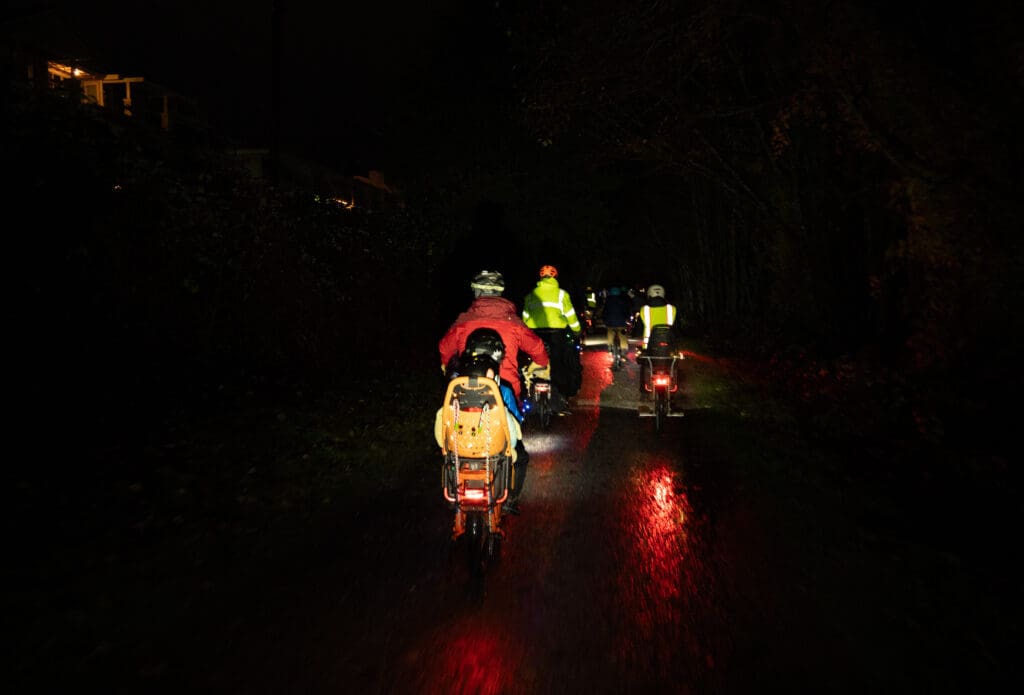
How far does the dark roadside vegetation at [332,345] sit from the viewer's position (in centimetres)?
626

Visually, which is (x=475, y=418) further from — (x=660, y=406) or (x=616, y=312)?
(x=616, y=312)

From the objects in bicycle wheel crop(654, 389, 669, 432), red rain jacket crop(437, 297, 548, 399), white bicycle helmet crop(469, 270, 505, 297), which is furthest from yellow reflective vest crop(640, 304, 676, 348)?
red rain jacket crop(437, 297, 548, 399)

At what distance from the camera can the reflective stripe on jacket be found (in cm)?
1089

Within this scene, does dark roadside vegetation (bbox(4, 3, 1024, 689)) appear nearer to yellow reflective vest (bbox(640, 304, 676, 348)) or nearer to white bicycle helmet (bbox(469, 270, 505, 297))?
yellow reflective vest (bbox(640, 304, 676, 348))

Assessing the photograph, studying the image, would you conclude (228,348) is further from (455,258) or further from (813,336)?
(813,336)

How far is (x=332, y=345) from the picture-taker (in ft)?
50.5

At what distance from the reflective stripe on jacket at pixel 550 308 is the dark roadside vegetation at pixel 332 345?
2369 mm

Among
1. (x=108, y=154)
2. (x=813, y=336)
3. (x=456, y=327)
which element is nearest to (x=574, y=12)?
(x=108, y=154)

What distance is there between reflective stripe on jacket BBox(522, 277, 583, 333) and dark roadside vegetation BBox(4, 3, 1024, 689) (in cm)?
237

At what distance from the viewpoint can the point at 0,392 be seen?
763cm

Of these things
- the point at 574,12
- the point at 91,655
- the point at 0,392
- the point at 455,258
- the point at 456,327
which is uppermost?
the point at 574,12

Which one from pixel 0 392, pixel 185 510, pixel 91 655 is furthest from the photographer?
pixel 0 392

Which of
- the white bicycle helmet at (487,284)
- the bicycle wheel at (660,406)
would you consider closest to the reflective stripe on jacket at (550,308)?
the bicycle wheel at (660,406)

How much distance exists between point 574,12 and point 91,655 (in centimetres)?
1097
